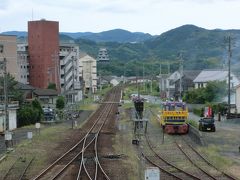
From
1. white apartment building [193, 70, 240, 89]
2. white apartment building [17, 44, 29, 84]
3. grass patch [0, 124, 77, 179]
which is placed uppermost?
white apartment building [17, 44, 29, 84]

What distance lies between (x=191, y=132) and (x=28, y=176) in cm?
1956

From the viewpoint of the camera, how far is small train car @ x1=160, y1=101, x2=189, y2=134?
131 ft

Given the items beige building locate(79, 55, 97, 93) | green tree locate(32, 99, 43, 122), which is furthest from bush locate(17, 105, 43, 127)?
beige building locate(79, 55, 97, 93)

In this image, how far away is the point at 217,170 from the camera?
883 inches

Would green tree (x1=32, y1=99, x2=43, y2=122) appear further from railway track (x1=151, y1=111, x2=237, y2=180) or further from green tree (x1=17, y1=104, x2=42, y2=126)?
railway track (x1=151, y1=111, x2=237, y2=180)

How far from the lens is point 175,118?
1576 inches

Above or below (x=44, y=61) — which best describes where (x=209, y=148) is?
below

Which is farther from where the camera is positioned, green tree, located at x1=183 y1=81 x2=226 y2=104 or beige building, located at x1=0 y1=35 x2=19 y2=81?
beige building, located at x1=0 y1=35 x2=19 y2=81

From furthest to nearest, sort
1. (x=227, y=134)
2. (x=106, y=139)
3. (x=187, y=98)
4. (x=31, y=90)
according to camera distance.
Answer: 1. (x=187, y=98)
2. (x=31, y=90)
3. (x=227, y=134)
4. (x=106, y=139)

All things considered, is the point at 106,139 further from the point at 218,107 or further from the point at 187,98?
the point at 187,98

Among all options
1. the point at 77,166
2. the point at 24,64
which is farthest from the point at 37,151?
the point at 24,64

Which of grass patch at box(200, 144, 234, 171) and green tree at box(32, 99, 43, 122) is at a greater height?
green tree at box(32, 99, 43, 122)

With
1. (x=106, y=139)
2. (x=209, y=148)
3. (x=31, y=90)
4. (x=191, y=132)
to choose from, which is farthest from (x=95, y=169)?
(x=31, y=90)

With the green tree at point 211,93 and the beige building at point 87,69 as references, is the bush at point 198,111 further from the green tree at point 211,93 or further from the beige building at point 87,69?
the beige building at point 87,69
